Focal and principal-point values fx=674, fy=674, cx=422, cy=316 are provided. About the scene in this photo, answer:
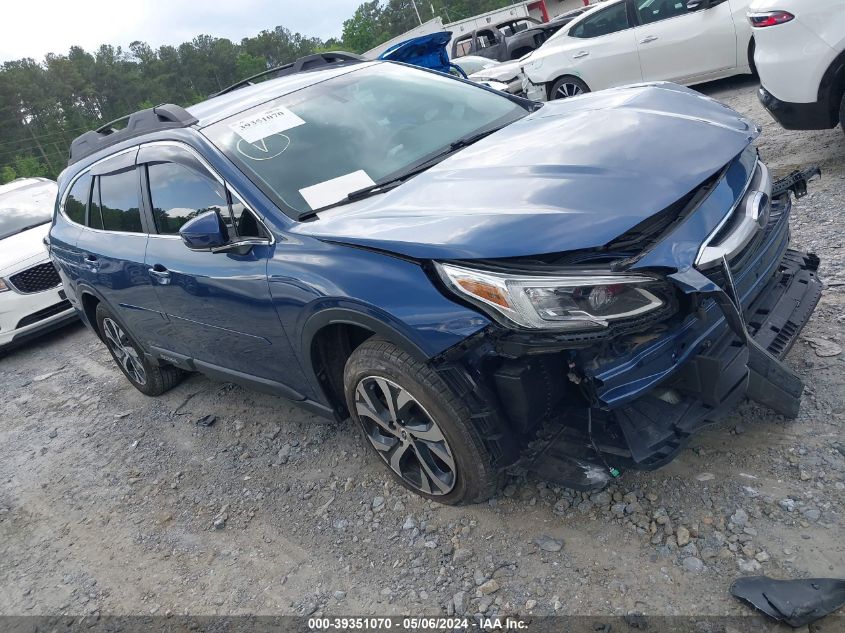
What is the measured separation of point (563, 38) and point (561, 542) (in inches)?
343

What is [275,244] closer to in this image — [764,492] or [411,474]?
[411,474]

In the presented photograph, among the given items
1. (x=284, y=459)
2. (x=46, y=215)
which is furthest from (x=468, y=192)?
(x=46, y=215)

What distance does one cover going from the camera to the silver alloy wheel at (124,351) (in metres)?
5.06

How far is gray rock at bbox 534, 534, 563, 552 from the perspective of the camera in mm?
2621

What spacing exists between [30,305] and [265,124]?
5358 millimetres

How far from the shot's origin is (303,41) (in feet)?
340

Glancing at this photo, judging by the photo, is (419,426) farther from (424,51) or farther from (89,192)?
(424,51)

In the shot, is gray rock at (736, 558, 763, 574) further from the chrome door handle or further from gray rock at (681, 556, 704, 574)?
the chrome door handle

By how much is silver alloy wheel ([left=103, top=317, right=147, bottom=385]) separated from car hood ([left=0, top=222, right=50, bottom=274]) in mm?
2567

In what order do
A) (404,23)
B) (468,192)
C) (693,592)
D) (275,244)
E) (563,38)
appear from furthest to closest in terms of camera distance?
(404,23), (563,38), (275,244), (468,192), (693,592)

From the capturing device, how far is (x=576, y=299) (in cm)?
→ 224

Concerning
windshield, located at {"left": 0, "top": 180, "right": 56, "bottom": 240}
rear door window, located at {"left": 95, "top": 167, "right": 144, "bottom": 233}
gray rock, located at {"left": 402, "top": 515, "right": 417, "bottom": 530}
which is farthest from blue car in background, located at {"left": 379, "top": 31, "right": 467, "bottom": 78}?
gray rock, located at {"left": 402, "top": 515, "right": 417, "bottom": 530}

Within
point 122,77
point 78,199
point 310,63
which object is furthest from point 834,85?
point 122,77

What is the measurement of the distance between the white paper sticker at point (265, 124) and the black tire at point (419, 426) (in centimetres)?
129
